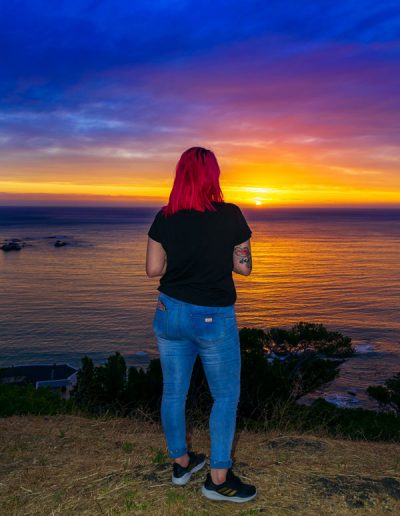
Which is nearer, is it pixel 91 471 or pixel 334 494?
pixel 334 494

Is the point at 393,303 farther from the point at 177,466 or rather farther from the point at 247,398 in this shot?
the point at 177,466

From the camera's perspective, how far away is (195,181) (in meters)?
3.33

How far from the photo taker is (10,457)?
5113mm

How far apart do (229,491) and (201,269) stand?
1.77 meters

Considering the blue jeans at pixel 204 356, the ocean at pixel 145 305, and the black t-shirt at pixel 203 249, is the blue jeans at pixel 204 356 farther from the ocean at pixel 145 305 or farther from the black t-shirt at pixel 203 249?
the ocean at pixel 145 305

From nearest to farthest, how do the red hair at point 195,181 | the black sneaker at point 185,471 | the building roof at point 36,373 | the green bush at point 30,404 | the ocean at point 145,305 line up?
the red hair at point 195,181, the black sneaker at point 185,471, the green bush at point 30,404, the building roof at point 36,373, the ocean at point 145,305

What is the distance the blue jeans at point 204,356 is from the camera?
3391 millimetres

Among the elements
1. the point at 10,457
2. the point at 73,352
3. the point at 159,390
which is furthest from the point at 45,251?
the point at 10,457

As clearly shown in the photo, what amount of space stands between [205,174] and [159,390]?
514 inches

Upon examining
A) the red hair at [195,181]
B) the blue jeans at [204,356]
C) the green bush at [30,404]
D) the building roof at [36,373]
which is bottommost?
the building roof at [36,373]

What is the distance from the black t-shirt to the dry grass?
5.62ft

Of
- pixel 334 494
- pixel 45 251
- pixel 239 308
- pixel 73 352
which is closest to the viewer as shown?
pixel 334 494

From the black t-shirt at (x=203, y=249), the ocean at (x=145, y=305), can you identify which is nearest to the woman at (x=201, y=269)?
the black t-shirt at (x=203, y=249)

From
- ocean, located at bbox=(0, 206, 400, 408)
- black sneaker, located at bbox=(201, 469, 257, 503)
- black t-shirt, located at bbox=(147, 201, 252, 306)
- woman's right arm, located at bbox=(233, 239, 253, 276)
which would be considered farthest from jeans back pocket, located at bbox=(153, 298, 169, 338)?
ocean, located at bbox=(0, 206, 400, 408)
